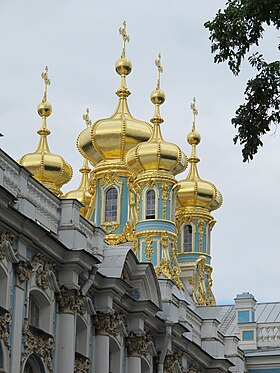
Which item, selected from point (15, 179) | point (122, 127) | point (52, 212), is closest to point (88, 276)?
point (52, 212)

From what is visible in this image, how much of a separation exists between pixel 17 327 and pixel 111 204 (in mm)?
22626

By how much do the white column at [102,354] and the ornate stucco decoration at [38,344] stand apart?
2.20 m

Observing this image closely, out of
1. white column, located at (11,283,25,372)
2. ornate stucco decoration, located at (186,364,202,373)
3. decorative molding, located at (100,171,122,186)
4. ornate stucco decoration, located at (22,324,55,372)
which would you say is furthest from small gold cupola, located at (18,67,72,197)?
white column, located at (11,283,25,372)

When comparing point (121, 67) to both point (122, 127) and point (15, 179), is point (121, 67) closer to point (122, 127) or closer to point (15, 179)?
point (122, 127)

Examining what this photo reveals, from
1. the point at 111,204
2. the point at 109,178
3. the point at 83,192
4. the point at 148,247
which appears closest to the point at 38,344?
the point at 148,247

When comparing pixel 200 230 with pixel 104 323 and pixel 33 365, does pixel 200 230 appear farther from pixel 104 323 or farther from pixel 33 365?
pixel 33 365

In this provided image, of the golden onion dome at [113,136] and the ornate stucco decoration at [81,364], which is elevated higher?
the golden onion dome at [113,136]

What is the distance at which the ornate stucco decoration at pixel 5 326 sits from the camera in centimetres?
2031

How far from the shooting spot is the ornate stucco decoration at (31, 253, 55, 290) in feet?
72.0

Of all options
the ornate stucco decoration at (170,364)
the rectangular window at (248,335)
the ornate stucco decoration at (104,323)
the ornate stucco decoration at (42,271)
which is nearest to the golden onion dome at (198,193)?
the rectangular window at (248,335)

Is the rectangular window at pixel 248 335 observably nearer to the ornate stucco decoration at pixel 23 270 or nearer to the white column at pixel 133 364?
the white column at pixel 133 364

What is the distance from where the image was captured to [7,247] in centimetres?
2075

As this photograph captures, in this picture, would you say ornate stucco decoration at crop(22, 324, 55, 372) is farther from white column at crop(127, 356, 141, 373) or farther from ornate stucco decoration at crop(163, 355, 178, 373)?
ornate stucco decoration at crop(163, 355, 178, 373)

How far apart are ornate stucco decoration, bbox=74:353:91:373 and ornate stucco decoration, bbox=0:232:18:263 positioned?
350 cm
